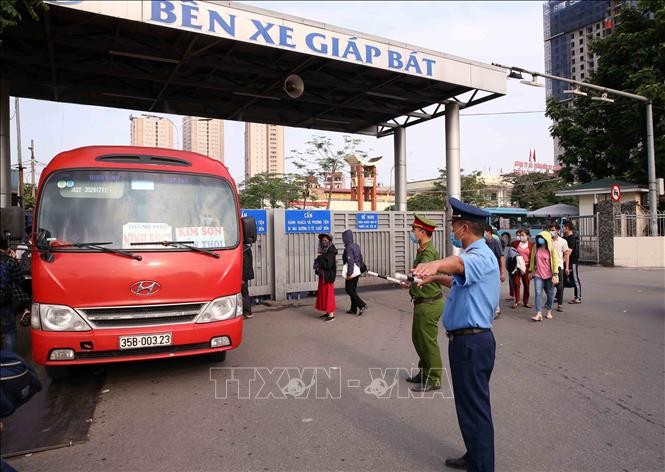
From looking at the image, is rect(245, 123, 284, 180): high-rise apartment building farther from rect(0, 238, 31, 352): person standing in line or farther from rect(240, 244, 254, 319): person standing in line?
rect(0, 238, 31, 352): person standing in line

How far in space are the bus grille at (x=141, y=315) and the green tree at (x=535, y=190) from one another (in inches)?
1842

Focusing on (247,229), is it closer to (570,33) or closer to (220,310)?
(220,310)

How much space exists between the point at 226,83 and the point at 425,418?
34.2ft

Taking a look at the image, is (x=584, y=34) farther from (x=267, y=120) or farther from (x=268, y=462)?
(x=268, y=462)

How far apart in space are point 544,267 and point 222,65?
807 cm

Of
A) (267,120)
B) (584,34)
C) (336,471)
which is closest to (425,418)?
(336,471)

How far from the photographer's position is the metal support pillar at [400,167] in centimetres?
1589

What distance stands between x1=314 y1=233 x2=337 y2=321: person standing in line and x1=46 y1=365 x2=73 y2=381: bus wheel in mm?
4298

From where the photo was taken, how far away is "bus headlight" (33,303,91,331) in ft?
14.9

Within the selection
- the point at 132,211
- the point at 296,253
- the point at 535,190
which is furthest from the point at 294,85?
the point at 535,190

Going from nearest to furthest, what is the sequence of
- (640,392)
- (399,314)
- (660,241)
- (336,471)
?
(336,471), (640,392), (399,314), (660,241)

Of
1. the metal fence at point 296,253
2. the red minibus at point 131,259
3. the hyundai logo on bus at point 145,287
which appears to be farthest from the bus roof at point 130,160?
the metal fence at point 296,253

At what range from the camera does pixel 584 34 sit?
91312mm

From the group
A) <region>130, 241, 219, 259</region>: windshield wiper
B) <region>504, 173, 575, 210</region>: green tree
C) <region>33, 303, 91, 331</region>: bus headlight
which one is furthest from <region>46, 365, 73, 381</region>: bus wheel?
<region>504, 173, 575, 210</region>: green tree
